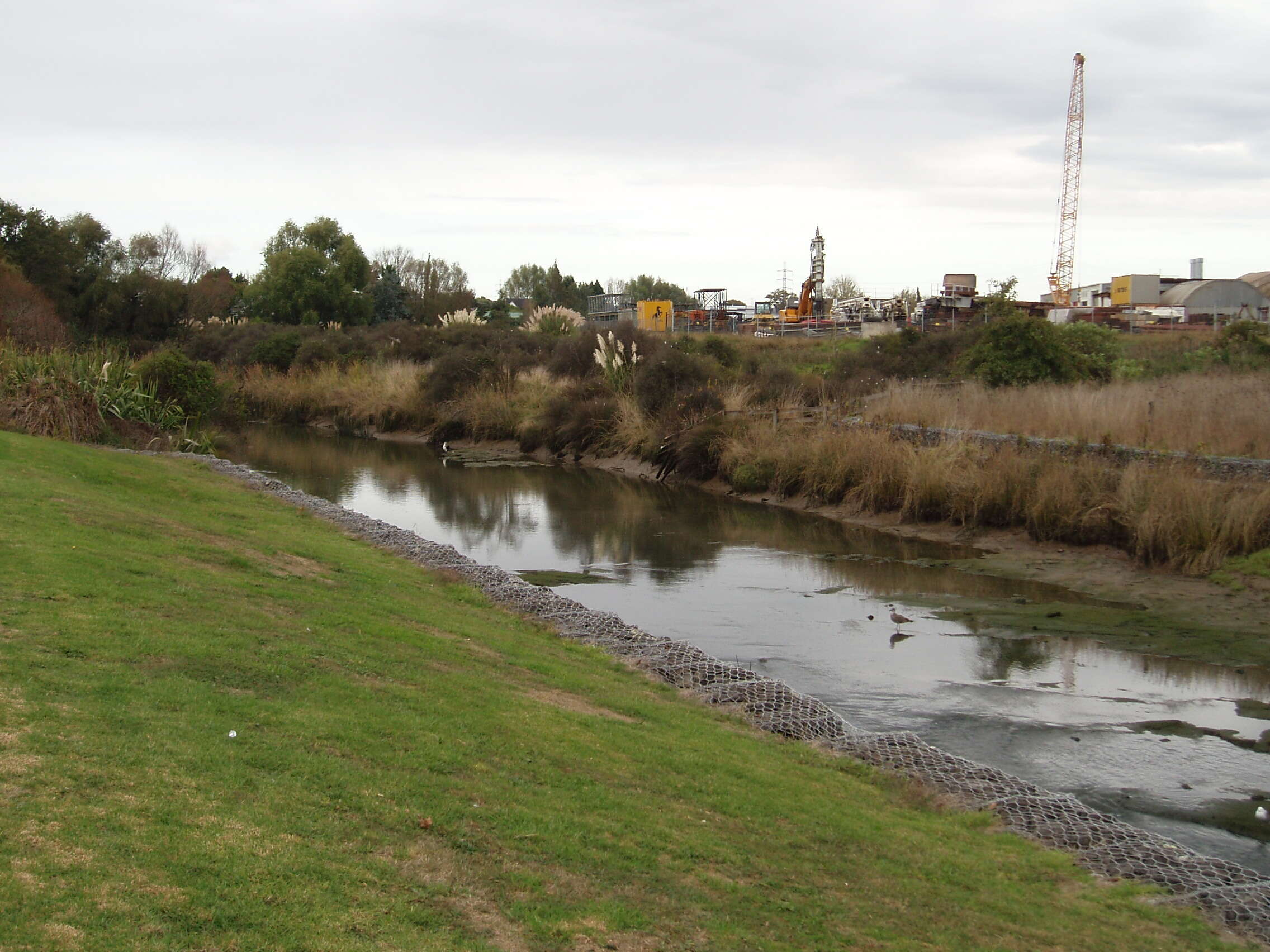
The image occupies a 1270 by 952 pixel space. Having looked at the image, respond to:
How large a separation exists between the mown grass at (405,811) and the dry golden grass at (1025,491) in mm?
12383

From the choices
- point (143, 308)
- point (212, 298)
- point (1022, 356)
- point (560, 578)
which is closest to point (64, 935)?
point (560, 578)

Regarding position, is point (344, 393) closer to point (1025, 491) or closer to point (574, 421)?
point (574, 421)

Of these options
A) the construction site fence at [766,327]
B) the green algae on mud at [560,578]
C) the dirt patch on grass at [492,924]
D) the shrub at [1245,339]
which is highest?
the construction site fence at [766,327]

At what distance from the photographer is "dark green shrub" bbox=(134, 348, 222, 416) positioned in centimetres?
3281

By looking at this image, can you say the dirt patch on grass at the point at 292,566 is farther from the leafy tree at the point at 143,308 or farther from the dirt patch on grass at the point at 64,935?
the leafy tree at the point at 143,308

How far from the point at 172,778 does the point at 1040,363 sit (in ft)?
107

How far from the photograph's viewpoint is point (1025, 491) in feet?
76.7

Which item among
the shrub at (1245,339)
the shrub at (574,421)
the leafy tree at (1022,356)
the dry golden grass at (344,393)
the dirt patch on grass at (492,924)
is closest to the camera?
the dirt patch on grass at (492,924)

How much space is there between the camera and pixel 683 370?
38500mm

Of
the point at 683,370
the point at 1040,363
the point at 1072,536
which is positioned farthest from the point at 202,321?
the point at 1072,536

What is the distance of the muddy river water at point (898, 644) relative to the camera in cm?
1077

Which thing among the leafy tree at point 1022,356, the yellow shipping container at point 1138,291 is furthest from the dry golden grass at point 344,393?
the yellow shipping container at point 1138,291

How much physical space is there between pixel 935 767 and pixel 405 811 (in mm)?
5467

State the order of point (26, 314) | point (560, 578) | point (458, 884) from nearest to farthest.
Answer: point (458, 884) < point (560, 578) < point (26, 314)
